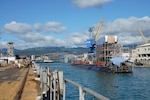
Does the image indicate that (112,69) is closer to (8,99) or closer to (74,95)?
(74,95)

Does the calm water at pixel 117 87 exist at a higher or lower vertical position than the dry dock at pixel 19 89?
lower

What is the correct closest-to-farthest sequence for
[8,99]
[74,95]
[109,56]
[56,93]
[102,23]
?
[56,93] < [8,99] < [74,95] < [109,56] < [102,23]

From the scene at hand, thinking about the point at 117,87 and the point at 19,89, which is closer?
the point at 19,89

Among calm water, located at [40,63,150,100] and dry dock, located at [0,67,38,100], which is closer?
dry dock, located at [0,67,38,100]

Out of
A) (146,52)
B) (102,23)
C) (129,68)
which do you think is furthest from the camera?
(146,52)

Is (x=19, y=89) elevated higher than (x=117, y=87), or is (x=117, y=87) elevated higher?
(x=19, y=89)

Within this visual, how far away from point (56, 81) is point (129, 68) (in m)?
92.9

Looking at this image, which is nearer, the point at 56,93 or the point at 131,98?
A: the point at 56,93

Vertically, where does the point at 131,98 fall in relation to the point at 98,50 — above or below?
below

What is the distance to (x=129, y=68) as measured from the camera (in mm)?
103688

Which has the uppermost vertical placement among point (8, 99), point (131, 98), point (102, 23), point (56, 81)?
point (102, 23)

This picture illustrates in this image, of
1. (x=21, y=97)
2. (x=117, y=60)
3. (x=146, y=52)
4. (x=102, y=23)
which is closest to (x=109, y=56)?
(x=117, y=60)

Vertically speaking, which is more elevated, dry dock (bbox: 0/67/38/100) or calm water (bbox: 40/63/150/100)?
dry dock (bbox: 0/67/38/100)

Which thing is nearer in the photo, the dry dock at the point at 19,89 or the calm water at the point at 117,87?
the dry dock at the point at 19,89
